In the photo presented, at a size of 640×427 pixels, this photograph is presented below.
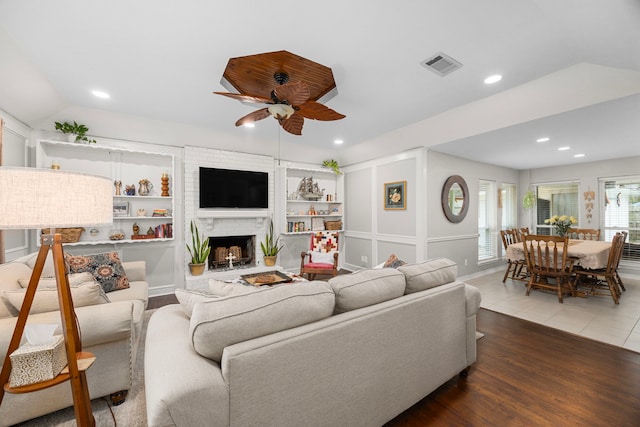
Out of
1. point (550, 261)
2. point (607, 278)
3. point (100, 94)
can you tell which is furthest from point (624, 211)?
point (100, 94)

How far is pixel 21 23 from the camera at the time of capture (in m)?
1.91

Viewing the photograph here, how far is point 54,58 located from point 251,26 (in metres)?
1.91

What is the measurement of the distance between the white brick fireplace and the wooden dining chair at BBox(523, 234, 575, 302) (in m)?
4.39

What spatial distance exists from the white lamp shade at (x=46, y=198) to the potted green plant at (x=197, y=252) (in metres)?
3.36

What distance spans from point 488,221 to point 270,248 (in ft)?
16.0

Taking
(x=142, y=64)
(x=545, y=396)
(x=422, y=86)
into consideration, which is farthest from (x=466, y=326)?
(x=142, y=64)

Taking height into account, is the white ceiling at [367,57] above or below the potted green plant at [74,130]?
above

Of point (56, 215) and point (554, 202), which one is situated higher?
point (554, 202)

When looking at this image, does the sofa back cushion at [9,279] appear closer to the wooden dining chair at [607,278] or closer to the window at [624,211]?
the wooden dining chair at [607,278]

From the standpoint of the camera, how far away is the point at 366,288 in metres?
1.50

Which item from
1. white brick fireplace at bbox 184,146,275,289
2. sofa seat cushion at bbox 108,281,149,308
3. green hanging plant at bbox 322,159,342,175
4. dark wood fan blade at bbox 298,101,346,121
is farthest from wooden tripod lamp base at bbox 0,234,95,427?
green hanging plant at bbox 322,159,342,175

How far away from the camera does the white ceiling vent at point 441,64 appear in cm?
232

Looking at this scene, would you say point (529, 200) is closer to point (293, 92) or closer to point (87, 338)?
point (293, 92)

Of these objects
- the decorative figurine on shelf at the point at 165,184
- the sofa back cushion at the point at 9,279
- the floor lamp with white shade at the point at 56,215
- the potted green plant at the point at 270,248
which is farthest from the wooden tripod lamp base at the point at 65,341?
the potted green plant at the point at 270,248
